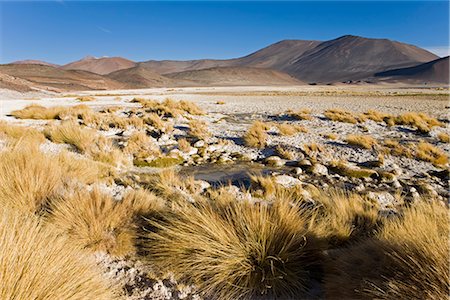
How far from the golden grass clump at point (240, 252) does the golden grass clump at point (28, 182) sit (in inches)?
51.9

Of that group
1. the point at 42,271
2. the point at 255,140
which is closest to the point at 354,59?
the point at 255,140

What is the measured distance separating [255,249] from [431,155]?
6.63 meters

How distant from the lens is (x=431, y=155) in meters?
7.25

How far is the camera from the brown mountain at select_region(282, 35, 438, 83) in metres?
150

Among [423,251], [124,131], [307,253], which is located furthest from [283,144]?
[423,251]

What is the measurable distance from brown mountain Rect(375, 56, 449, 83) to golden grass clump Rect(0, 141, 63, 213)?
118m

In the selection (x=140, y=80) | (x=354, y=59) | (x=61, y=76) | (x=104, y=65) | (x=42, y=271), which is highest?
(x=104, y=65)

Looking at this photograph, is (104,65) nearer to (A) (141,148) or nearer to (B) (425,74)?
(B) (425,74)

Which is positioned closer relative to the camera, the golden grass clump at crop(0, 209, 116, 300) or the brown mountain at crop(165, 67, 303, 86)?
the golden grass clump at crop(0, 209, 116, 300)

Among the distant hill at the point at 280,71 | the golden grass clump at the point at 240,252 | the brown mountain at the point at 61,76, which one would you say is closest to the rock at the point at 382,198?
the golden grass clump at the point at 240,252

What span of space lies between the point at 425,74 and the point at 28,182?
13102 cm

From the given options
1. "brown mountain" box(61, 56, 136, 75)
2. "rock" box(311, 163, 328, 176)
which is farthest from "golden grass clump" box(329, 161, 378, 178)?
"brown mountain" box(61, 56, 136, 75)

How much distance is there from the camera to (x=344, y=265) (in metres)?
2.18

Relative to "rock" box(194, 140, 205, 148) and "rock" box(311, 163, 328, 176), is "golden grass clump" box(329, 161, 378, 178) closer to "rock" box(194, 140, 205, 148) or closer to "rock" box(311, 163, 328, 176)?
"rock" box(311, 163, 328, 176)
